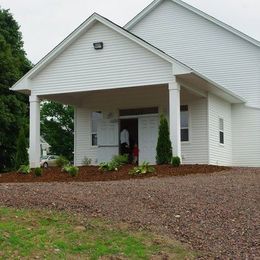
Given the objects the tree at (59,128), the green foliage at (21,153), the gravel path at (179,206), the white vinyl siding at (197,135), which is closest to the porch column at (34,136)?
the green foliage at (21,153)

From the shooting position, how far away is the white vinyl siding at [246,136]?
26.1 meters

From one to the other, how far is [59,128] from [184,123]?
1681 inches

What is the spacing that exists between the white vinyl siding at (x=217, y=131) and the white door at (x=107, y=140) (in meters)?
4.32

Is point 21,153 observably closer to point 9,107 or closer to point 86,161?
point 86,161

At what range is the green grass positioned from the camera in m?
8.45

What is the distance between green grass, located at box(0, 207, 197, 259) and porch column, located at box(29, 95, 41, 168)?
12.2 meters

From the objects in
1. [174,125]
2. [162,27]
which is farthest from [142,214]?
[162,27]

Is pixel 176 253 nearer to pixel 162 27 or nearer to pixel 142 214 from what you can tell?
pixel 142 214

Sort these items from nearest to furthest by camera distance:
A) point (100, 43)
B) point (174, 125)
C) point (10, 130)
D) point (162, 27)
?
1. point (174, 125)
2. point (100, 43)
3. point (162, 27)
4. point (10, 130)

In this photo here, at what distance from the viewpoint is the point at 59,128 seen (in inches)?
2611

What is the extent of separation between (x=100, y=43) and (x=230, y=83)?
758 cm

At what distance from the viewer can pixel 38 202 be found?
1114 centimetres

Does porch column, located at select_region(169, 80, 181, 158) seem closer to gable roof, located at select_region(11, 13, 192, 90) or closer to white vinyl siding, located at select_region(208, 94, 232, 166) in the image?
gable roof, located at select_region(11, 13, 192, 90)

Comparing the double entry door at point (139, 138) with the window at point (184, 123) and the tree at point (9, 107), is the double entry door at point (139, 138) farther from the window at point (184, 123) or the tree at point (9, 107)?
the tree at point (9, 107)
